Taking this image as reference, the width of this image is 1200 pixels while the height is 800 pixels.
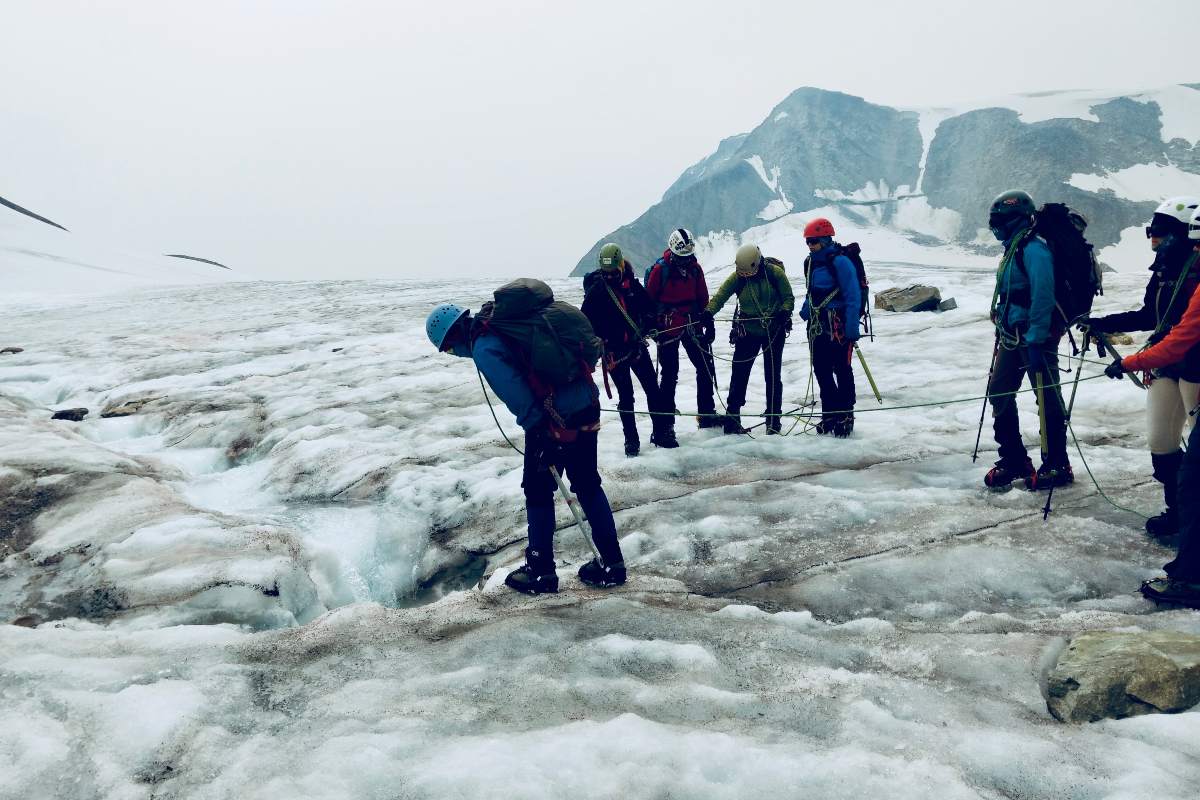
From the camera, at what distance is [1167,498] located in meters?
4.91

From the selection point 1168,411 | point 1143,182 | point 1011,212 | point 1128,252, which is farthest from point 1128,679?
point 1143,182

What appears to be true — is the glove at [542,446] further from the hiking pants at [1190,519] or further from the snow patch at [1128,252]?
the snow patch at [1128,252]

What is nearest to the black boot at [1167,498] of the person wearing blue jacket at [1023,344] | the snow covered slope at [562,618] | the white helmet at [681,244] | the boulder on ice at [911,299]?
the snow covered slope at [562,618]

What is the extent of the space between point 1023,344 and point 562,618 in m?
4.18

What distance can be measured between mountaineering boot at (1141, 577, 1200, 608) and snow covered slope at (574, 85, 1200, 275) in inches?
4329

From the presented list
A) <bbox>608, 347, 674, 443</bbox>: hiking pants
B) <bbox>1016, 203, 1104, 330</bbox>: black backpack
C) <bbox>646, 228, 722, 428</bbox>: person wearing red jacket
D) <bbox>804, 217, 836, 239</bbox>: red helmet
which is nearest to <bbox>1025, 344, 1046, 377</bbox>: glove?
<bbox>1016, 203, 1104, 330</bbox>: black backpack

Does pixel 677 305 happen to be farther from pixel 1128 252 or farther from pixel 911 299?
pixel 1128 252

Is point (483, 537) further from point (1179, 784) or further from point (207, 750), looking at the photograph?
point (1179, 784)

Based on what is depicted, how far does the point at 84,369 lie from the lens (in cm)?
1369

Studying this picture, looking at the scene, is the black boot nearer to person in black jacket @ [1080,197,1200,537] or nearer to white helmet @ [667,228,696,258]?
person in black jacket @ [1080,197,1200,537]

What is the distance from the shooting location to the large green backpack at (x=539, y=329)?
431cm

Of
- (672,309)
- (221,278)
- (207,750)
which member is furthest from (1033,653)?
(221,278)

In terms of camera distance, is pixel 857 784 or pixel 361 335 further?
pixel 361 335

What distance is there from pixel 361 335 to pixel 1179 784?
54.3ft
